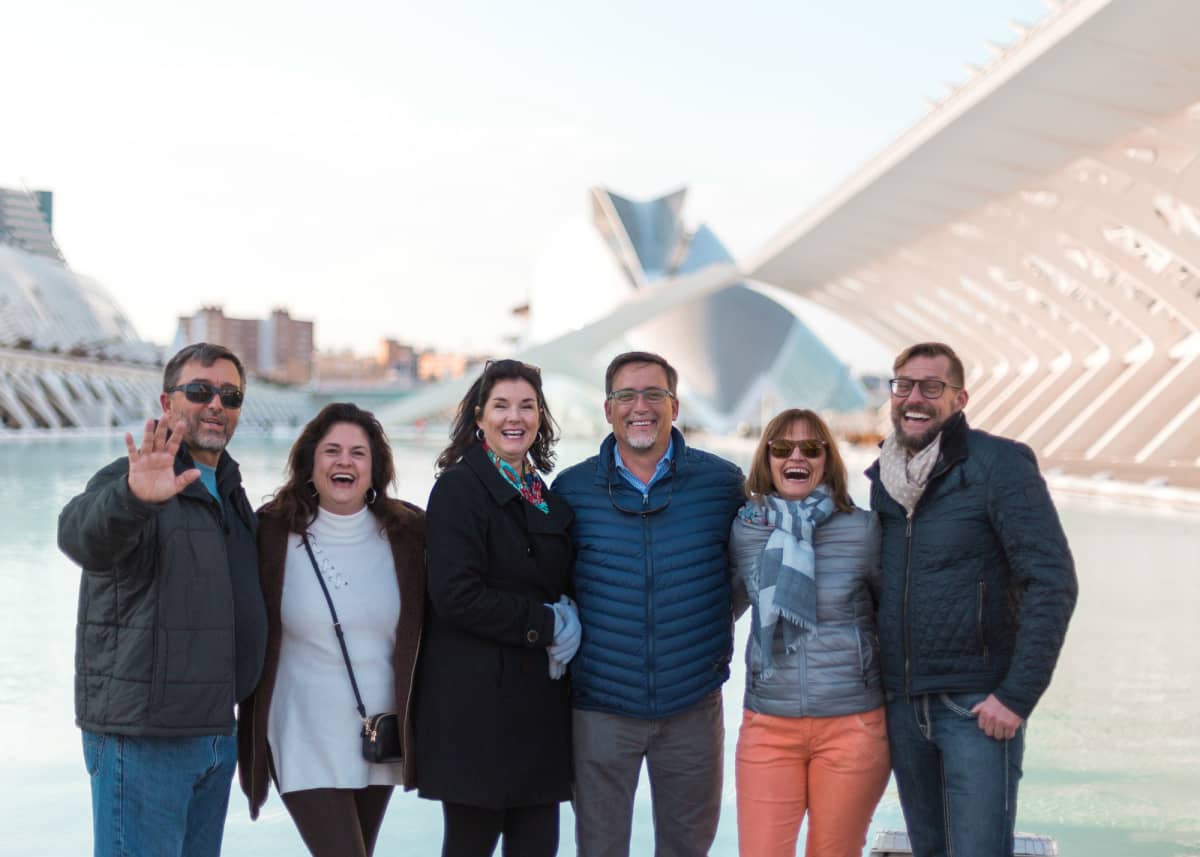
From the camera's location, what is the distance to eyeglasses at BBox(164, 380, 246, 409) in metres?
2.08

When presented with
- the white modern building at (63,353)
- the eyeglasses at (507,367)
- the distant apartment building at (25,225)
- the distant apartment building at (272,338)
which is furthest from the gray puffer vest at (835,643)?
the distant apartment building at (272,338)

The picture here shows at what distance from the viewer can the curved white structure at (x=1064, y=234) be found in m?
11.7

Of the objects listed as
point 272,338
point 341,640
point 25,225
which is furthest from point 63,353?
point 272,338

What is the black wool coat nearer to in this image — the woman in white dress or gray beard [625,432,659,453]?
the woman in white dress

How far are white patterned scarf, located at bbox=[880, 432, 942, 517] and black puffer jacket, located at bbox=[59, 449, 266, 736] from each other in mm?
1203

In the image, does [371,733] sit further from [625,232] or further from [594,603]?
[625,232]

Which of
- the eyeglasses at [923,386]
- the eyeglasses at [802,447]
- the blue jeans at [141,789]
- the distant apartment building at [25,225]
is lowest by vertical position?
the blue jeans at [141,789]

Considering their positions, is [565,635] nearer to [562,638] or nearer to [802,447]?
→ [562,638]

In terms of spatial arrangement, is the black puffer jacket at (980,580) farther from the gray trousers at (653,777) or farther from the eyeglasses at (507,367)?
the eyeglasses at (507,367)

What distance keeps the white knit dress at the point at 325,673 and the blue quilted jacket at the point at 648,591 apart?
379 millimetres

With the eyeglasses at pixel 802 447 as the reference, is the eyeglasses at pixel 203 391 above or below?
above

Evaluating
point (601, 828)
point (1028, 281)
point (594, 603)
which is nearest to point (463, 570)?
point (594, 603)

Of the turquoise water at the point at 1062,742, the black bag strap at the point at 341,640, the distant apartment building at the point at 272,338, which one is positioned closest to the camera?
the black bag strap at the point at 341,640

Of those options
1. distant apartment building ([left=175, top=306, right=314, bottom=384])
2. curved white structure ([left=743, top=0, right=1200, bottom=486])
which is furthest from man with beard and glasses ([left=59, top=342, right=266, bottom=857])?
distant apartment building ([left=175, top=306, right=314, bottom=384])
